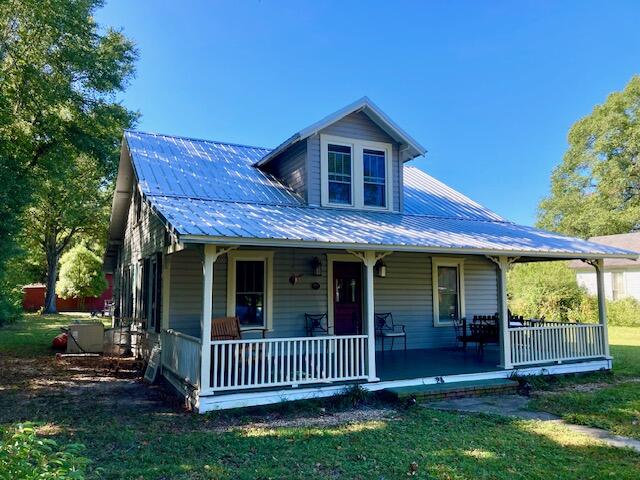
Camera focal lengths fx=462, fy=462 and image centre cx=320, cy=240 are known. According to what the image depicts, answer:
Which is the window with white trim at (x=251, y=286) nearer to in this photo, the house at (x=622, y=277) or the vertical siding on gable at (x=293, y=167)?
the vertical siding on gable at (x=293, y=167)

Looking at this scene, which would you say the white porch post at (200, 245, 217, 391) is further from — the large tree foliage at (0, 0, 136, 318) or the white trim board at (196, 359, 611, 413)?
the large tree foliage at (0, 0, 136, 318)

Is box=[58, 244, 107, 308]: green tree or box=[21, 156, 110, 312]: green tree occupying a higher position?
box=[21, 156, 110, 312]: green tree

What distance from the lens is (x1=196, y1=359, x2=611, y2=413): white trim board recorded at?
677 centimetres

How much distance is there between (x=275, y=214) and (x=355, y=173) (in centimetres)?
271

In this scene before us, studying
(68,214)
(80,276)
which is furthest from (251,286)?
(80,276)

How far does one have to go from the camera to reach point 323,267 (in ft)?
34.4

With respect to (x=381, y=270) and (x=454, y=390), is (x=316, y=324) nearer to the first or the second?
(x=381, y=270)

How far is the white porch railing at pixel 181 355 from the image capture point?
7086 mm

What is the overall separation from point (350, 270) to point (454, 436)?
5.48m

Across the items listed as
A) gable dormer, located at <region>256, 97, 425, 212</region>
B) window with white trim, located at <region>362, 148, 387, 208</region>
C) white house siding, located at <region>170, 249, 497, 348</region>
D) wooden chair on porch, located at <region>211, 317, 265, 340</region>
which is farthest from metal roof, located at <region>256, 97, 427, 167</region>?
wooden chair on porch, located at <region>211, 317, 265, 340</region>

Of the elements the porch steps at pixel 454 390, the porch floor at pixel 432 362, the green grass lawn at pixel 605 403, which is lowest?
the green grass lawn at pixel 605 403

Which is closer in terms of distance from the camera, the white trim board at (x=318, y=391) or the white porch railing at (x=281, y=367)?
the white trim board at (x=318, y=391)

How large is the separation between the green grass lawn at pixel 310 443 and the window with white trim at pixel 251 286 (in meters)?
2.67

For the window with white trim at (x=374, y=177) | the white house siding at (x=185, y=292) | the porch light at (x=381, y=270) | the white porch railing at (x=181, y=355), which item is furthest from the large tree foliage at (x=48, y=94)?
the porch light at (x=381, y=270)
